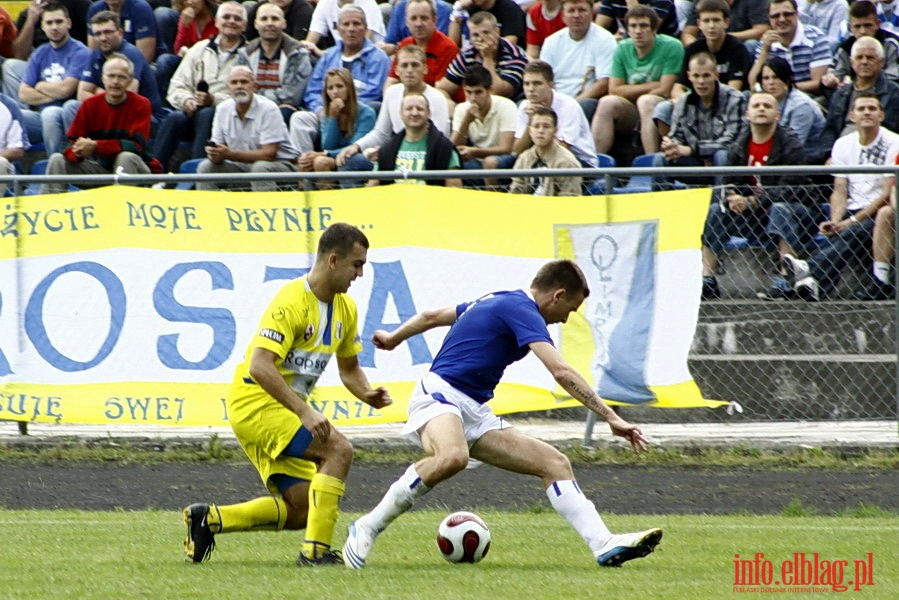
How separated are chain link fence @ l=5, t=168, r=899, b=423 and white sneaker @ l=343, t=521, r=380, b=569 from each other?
467 cm

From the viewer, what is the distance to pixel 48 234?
439 inches

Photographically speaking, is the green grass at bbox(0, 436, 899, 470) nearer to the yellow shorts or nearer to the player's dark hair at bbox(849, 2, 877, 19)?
the yellow shorts

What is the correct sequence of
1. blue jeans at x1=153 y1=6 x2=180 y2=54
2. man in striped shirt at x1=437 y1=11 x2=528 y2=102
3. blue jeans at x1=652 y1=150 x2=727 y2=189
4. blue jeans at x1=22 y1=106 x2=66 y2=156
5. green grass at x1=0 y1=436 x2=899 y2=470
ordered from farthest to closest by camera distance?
blue jeans at x1=153 y1=6 x2=180 y2=54 < blue jeans at x1=22 y1=106 x2=66 y2=156 < man in striped shirt at x1=437 y1=11 x2=528 y2=102 < blue jeans at x1=652 y1=150 x2=727 y2=189 < green grass at x1=0 y1=436 x2=899 y2=470

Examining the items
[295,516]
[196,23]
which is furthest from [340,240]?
[196,23]

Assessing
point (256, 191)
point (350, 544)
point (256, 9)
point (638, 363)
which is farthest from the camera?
point (256, 9)

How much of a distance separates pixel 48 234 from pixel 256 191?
5.66 feet

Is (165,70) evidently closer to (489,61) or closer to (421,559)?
(489,61)

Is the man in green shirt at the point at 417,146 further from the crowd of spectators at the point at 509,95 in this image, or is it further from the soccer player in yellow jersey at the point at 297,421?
the soccer player in yellow jersey at the point at 297,421

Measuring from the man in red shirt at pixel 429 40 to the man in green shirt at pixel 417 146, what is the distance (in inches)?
77.0

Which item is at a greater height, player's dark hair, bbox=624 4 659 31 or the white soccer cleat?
player's dark hair, bbox=624 4 659 31

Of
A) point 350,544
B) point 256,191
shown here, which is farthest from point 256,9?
point 350,544

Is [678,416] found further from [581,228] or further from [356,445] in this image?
[356,445]

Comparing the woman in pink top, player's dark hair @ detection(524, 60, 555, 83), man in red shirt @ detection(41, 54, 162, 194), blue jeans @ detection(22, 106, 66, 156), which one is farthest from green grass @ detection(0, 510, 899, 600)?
the woman in pink top

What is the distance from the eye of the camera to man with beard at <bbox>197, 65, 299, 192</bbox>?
12.9 metres
